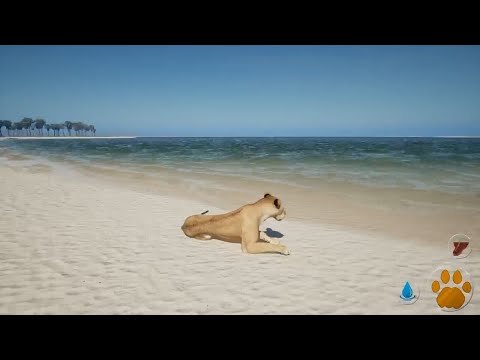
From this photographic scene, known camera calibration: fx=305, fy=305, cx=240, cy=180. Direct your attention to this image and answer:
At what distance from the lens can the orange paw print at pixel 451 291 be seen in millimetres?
3883

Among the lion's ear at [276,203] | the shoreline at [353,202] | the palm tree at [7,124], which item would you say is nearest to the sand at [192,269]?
the shoreline at [353,202]

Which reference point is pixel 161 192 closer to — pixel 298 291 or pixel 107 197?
pixel 107 197

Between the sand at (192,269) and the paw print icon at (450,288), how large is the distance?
88 mm

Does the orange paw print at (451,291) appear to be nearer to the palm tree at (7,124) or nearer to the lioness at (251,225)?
the lioness at (251,225)

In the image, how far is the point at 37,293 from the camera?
159 inches

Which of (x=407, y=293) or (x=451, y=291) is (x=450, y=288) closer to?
(x=451, y=291)

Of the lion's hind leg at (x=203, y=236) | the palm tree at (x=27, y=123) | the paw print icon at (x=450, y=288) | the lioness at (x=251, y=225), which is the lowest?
the paw print icon at (x=450, y=288)

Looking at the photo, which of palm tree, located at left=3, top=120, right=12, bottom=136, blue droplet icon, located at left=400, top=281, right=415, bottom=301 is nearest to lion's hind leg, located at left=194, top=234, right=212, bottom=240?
blue droplet icon, located at left=400, top=281, right=415, bottom=301

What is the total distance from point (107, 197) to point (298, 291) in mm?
8102

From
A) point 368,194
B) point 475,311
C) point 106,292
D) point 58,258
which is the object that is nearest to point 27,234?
point 58,258

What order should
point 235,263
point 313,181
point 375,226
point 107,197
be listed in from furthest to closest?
point 313,181, point 107,197, point 375,226, point 235,263

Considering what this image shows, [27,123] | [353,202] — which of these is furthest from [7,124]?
[353,202]

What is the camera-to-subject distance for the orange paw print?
12.7 feet

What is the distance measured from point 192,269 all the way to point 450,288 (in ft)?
12.4
